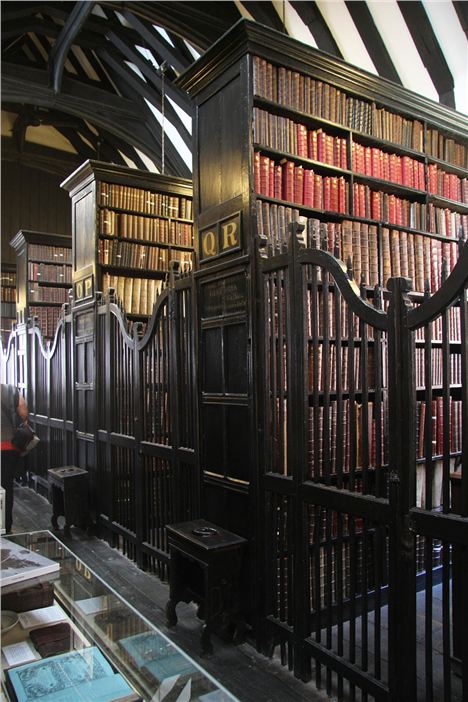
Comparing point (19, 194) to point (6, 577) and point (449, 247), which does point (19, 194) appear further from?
point (6, 577)

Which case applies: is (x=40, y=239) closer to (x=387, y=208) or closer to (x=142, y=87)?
(x=142, y=87)

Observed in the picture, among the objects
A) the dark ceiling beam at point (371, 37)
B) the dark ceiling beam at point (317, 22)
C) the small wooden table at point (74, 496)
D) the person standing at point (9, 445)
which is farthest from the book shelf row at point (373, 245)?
the small wooden table at point (74, 496)

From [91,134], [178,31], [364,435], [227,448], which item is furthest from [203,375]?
[91,134]

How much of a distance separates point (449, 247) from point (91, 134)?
790 centimetres

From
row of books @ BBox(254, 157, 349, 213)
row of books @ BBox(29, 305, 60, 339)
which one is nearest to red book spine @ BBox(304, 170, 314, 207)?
row of books @ BBox(254, 157, 349, 213)

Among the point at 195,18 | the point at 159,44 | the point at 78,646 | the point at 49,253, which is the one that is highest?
the point at 159,44

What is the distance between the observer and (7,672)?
136cm

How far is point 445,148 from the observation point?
163 inches

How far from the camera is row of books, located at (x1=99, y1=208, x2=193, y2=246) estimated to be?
5055mm

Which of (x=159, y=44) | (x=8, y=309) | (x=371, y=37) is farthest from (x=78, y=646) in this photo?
(x=8, y=309)

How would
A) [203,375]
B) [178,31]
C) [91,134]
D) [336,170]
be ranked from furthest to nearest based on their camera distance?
[91,134] → [178,31] → [336,170] → [203,375]

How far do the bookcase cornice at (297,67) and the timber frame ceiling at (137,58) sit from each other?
35.3 inches

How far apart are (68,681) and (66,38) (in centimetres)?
731

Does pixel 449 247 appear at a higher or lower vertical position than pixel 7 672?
higher
